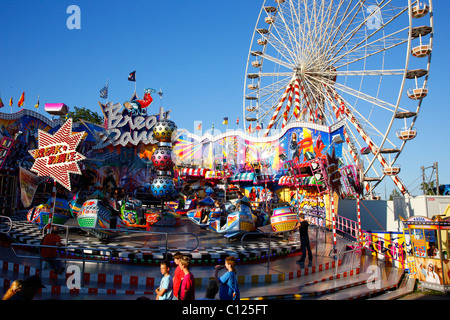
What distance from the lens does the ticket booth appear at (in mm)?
8102

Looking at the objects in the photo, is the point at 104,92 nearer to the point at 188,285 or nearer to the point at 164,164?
the point at 164,164

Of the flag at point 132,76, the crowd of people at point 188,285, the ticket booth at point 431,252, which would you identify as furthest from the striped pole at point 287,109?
the crowd of people at point 188,285

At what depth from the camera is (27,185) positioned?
9.90m

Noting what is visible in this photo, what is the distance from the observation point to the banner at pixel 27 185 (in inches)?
382

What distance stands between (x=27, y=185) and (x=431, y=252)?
11030 mm

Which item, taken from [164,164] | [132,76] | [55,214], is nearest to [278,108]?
[132,76]

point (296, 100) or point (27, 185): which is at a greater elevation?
point (296, 100)

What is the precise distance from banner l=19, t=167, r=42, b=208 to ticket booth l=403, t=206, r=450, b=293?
10515 mm

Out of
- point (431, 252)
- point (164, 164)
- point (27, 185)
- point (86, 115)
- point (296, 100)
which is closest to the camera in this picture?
point (431, 252)

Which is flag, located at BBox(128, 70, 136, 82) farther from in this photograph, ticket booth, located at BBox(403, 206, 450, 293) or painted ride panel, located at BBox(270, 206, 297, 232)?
ticket booth, located at BBox(403, 206, 450, 293)

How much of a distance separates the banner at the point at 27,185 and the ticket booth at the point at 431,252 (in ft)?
34.5

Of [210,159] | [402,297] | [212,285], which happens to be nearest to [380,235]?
[402,297]

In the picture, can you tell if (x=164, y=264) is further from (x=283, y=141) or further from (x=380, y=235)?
(x=283, y=141)
